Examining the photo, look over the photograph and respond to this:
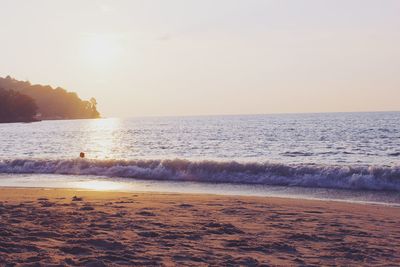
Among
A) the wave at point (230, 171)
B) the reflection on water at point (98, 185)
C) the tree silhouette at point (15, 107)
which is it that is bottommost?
the reflection on water at point (98, 185)

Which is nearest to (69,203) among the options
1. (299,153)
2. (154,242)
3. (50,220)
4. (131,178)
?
(50,220)

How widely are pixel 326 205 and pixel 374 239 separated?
4.83 metres

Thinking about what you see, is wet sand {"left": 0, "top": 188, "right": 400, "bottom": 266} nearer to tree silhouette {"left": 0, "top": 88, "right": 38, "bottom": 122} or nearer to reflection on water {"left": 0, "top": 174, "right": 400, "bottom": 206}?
reflection on water {"left": 0, "top": 174, "right": 400, "bottom": 206}

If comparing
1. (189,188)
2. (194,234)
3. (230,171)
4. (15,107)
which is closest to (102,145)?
(230,171)

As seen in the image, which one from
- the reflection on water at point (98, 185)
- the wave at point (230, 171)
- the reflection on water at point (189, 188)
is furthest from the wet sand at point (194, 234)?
the wave at point (230, 171)

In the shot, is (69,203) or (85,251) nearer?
(85,251)

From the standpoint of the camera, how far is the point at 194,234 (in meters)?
8.47

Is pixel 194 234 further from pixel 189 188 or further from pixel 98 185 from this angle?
pixel 98 185

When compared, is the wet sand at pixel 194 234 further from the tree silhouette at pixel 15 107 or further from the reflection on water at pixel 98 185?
the tree silhouette at pixel 15 107

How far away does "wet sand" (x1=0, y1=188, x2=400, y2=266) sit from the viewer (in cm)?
682

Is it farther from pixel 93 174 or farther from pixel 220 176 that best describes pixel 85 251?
pixel 93 174

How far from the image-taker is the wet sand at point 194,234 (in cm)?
682

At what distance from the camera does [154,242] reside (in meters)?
7.82

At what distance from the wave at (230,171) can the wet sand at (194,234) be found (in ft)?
22.1
